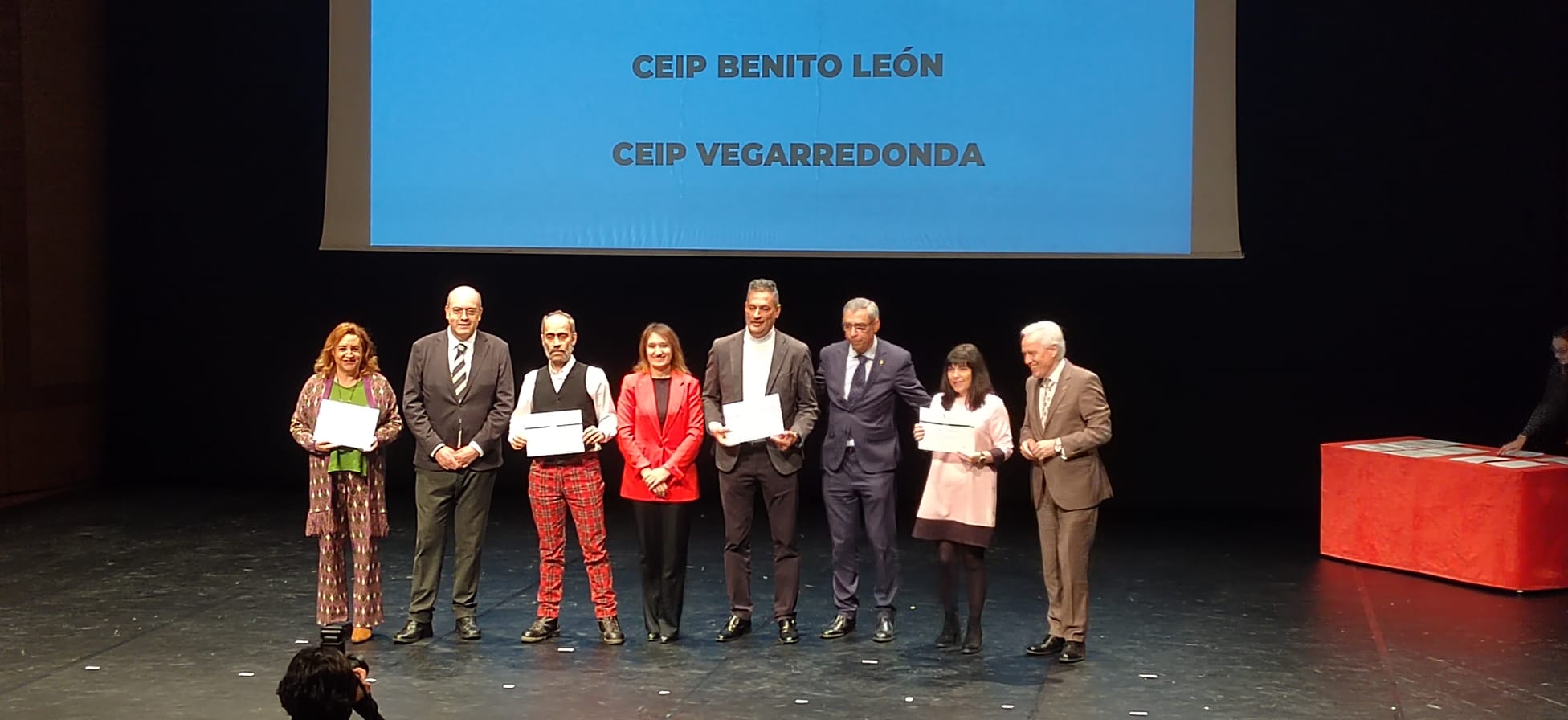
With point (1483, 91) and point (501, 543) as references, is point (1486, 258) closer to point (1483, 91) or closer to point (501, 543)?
point (1483, 91)

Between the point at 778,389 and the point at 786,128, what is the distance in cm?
212

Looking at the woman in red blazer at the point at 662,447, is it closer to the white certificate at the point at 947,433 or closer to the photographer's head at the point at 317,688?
the white certificate at the point at 947,433

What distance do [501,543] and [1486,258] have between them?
481 cm

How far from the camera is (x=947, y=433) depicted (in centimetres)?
546

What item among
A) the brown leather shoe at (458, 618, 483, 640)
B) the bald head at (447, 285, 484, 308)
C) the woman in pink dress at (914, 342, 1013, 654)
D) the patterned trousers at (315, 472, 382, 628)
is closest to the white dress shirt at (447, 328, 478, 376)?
the bald head at (447, 285, 484, 308)

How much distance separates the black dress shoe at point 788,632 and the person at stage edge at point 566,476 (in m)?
0.54

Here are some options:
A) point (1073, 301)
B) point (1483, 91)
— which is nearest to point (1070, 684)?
point (1073, 301)

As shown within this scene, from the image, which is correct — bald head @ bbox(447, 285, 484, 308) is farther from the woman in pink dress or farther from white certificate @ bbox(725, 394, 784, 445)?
the woman in pink dress

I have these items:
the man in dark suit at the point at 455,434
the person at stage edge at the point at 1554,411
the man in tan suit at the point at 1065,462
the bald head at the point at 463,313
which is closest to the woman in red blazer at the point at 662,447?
the man in dark suit at the point at 455,434

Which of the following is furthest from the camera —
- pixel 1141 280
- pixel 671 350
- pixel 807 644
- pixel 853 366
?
pixel 1141 280

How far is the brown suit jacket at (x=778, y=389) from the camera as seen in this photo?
18.5 feet

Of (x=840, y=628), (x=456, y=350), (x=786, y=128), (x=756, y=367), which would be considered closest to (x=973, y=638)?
(x=840, y=628)

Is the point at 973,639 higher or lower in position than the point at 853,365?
lower

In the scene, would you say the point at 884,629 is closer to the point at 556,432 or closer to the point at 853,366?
the point at 853,366
